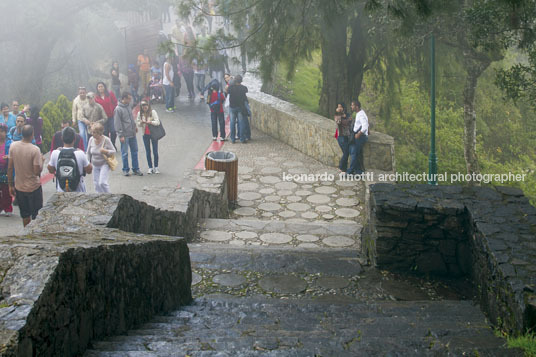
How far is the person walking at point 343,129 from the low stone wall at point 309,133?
0.41 metres

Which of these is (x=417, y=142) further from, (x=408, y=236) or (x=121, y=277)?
(x=121, y=277)

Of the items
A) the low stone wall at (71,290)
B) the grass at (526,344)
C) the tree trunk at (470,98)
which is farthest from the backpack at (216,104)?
the grass at (526,344)

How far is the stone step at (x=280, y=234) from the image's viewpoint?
9.37m

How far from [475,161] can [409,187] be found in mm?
11425

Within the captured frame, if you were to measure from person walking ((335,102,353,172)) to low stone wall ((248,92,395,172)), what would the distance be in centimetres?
41

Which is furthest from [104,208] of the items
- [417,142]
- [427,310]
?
[417,142]

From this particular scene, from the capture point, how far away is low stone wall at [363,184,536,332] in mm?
5410

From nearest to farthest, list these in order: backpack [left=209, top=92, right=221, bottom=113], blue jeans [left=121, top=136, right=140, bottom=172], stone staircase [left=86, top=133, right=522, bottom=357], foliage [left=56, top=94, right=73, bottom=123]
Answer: stone staircase [left=86, top=133, right=522, bottom=357] < blue jeans [left=121, top=136, right=140, bottom=172] < backpack [left=209, top=92, right=221, bottom=113] < foliage [left=56, top=94, right=73, bottom=123]

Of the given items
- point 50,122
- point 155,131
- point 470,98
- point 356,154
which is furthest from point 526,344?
point 50,122

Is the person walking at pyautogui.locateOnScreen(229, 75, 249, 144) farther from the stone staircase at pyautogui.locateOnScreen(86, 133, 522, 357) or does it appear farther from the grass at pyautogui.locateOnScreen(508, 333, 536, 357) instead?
the grass at pyautogui.locateOnScreen(508, 333, 536, 357)

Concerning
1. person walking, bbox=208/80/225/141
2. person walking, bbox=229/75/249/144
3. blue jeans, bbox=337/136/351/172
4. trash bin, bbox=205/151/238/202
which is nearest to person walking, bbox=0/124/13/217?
trash bin, bbox=205/151/238/202

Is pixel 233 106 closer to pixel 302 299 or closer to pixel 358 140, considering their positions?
pixel 358 140

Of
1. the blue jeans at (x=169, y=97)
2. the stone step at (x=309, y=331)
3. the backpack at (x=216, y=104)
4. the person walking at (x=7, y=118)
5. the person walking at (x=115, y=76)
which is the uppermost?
the person walking at (x=115, y=76)

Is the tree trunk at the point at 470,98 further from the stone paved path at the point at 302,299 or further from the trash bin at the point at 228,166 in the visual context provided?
the trash bin at the point at 228,166
